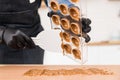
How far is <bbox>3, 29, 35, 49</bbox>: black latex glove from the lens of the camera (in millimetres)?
721

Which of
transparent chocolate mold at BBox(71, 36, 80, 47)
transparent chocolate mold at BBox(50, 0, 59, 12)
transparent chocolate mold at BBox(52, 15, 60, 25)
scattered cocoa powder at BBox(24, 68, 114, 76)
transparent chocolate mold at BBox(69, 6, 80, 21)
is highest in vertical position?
transparent chocolate mold at BBox(50, 0, 59, 12)

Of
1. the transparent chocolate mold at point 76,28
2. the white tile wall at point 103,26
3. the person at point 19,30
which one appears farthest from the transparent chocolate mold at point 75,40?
the white tile wall at point 103,26

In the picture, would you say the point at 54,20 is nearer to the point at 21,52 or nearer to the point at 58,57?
the point at 21,52

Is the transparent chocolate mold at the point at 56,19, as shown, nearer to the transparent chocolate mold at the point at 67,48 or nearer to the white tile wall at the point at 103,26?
the transparent chocolate mold at the point at 67,48

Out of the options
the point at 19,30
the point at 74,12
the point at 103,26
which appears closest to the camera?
the point at 74,12

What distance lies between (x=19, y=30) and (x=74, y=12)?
0.61ft

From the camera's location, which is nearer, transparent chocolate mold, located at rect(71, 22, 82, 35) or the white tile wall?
transparent chocolate mold, located at rect(71, 22, 82, 35)

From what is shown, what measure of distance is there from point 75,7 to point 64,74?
16 cm

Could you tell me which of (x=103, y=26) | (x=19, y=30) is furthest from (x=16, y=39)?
(x=103, y=26)

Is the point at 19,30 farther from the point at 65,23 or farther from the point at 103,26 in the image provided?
the point at 103,26

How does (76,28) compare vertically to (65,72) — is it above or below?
above

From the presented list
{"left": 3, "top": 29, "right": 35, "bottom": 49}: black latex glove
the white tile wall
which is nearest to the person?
{"left": 3, "top": 29, "right": 35, "bottom": 49}: black latex glove

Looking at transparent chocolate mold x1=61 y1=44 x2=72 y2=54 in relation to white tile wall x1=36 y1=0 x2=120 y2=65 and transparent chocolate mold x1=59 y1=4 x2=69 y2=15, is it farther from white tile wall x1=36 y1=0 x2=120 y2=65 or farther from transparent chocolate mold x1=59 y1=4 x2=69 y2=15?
white tile wall x1=36 y1=0 x2=120 y2=65

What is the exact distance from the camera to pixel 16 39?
0.72 meters
